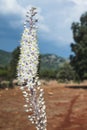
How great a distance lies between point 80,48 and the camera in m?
63.1

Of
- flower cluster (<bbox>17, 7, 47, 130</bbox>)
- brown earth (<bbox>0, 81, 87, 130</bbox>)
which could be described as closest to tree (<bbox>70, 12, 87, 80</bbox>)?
brown earth (<bbox>0, 81, 87, 130</bbox>)

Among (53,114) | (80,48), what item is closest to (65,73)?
(80,48)

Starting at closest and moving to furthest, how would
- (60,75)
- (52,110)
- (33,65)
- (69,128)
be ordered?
(33,65) < (69,128) < (52,110) < (60,75)

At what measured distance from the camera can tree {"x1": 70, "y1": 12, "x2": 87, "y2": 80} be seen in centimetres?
6278

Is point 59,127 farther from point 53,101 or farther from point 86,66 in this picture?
point 86,66

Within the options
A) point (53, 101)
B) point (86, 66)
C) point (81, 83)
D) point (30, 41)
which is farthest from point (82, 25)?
point (30, 41)

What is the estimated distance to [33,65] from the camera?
6516 mm

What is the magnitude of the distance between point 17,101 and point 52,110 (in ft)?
16.7

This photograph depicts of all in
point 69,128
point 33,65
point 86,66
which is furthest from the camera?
point 86,66

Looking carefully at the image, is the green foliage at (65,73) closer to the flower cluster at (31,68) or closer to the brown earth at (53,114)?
the brown earth at (53,114)

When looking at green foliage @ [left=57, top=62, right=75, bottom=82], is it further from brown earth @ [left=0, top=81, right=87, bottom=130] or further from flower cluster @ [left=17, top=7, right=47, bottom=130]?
flower cluster @ [left=17, top=7, right=47, bottom=130]

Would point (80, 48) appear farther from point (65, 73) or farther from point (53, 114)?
point (65, 73)

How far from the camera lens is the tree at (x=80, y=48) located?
62781mm

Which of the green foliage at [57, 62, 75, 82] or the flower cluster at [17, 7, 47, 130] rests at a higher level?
the green foliage at [57, 62, 75, 82]
